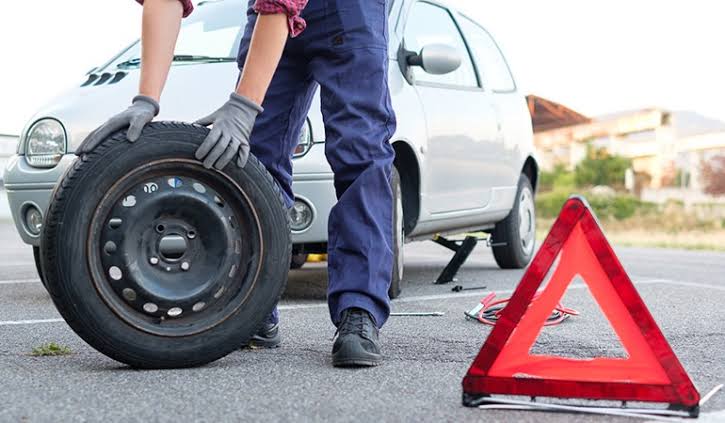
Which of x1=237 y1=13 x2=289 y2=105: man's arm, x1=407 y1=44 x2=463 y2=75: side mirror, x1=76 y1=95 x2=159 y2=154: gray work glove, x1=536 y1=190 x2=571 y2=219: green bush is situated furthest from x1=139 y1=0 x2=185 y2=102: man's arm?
x1=536 y1=190 x2=571 y2=219: green bush

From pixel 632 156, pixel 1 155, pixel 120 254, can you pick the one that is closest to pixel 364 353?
pixel 120 254

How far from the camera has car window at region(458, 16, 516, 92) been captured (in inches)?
255

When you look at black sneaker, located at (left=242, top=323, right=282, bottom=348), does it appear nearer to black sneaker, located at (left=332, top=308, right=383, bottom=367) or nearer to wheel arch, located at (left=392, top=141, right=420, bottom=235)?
black sneaker, located at (left=332, top=308, right=383, bottom=367)

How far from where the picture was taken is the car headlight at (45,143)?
177 inches

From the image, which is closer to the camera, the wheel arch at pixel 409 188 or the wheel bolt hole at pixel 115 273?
the wheel bolt hole at pixel 115 273

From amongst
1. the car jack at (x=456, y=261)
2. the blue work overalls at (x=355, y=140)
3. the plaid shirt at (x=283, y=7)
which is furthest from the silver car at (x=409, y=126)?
the plaid shirt at (x=283, y=7)

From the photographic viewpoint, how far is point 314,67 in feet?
10.4

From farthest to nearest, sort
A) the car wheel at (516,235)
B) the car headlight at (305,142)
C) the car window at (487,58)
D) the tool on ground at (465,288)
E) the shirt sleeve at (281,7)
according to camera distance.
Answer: the car wheel at (516,235), the car window at (487,58), the tool on ground at (465,288), the car headlight at (305,142), the shirt sleeve at (281,7)

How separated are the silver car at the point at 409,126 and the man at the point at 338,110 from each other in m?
1.19

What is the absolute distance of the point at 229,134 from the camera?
2.78 metres

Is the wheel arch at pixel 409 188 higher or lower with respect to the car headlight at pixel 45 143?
lower

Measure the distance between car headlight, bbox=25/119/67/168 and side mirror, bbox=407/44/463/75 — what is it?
68.7 inches

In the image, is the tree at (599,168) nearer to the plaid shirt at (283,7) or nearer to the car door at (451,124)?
the car door at (451,124)

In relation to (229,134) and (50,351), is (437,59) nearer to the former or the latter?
(229,134)
